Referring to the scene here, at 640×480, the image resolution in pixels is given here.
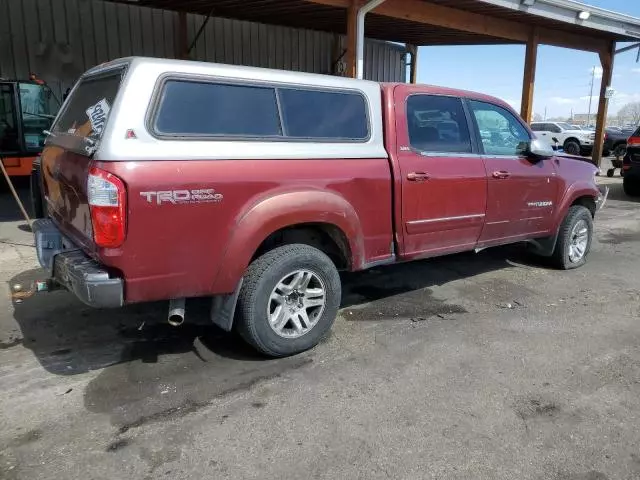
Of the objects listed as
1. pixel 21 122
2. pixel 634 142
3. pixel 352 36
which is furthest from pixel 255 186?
pixel 634 142

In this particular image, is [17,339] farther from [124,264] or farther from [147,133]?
[147,133]

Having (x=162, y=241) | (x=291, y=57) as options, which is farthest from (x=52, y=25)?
(x=162, y=241)

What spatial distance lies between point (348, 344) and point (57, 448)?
2.05 metres

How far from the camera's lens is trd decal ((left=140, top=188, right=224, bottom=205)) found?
2979mm

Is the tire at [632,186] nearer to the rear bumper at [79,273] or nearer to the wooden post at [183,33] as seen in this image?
the wooden post at [183,33]

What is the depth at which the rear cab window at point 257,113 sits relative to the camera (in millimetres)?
3148

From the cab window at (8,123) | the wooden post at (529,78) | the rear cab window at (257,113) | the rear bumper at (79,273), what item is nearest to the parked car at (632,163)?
the wooden post at (529,78)

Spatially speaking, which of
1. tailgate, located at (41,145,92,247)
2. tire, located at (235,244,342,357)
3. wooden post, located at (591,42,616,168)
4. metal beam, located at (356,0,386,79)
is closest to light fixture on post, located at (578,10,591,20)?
wooden post, located at (591,42,616,168)

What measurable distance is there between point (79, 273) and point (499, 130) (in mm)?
3898

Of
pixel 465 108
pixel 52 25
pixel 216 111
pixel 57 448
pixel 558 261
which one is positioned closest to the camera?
pixel 57 448

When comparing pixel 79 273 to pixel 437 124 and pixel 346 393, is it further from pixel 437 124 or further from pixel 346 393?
pixel 437 124

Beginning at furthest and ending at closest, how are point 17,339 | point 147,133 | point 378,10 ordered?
point 378,10 → point 17,339 → point 147,133

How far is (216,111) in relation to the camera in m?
3.30

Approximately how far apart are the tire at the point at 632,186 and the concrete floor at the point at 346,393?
845 centimetres
